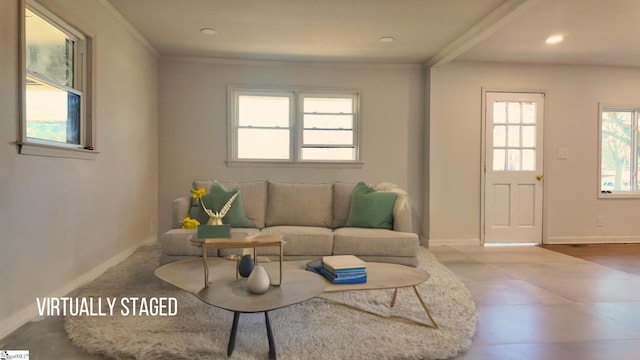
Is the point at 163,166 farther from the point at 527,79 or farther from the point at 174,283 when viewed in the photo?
the point at 527,79

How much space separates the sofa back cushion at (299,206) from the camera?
386cm

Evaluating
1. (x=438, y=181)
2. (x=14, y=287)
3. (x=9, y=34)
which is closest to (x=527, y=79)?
(x=438, y=181)

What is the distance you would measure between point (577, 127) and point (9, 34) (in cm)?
579

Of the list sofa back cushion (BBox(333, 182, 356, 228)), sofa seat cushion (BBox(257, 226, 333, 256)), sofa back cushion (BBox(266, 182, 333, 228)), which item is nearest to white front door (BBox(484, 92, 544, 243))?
sofa back cushion (BBox(333, 182, 356, 228))

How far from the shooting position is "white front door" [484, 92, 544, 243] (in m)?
4.88

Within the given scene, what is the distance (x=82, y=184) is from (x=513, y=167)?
4701mm

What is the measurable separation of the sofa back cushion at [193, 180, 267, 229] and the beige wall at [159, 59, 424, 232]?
94 cm

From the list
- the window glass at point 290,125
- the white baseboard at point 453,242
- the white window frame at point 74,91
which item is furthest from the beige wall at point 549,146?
the white window frame at point 74,91

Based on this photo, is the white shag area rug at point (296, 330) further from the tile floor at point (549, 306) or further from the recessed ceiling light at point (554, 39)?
the recessed ceiling light at point (554, 39)

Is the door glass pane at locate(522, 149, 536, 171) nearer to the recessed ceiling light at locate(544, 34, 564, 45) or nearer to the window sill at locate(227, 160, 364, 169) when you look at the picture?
the recessed ceiling light at locate(544, 34, 564, 45)

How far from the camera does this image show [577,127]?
16.4 feet

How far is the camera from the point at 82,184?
2.94 meters

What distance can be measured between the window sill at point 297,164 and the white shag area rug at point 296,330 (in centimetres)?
222

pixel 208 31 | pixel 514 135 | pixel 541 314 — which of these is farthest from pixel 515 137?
pixel 208 31
